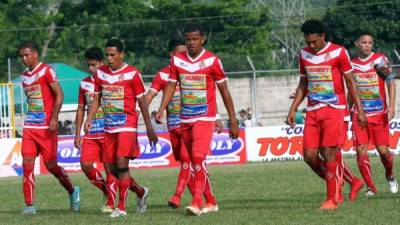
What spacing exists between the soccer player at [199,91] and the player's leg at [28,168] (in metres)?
2.19

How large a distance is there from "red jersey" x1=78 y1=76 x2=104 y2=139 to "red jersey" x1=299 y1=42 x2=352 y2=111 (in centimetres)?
304

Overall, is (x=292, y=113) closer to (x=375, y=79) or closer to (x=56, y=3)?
(x=375, y=79)

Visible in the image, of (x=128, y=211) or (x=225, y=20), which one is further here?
(x=225, y=20)

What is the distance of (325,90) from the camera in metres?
13.7

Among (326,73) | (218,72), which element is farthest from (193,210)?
(326,73)

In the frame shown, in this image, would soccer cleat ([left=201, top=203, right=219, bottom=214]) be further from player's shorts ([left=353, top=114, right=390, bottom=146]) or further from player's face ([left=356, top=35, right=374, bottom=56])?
player's face ([left=356, top=35, right=374, bottom=56])

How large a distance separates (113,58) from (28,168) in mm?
2204

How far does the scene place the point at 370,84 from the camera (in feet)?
52.9

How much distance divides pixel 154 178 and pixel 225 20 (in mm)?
36261

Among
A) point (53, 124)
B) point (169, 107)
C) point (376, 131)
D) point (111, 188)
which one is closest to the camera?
point (111, 188)

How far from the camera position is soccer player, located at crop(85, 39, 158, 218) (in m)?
13.7

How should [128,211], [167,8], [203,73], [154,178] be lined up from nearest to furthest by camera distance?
[203,73]
[128,211]
[154,178]
[167,8]

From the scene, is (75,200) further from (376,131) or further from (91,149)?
(376,131)

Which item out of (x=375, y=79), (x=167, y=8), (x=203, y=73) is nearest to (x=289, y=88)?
(x=167, y=8)
